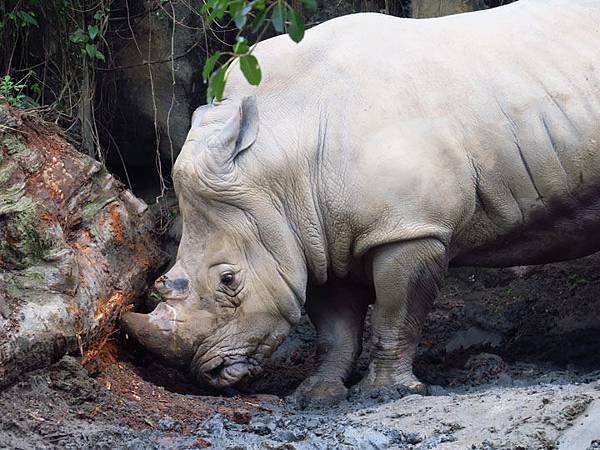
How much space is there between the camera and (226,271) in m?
6.00

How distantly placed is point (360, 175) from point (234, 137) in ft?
2.21

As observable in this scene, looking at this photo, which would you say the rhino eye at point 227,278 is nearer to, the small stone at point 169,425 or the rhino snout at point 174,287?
the rhino snout at point 174,287

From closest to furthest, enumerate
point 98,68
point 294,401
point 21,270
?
point 21,270 → point 294,401 → point 98,68

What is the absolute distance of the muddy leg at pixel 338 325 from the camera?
6.36 metres

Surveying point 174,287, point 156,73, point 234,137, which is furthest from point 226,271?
point 156,73

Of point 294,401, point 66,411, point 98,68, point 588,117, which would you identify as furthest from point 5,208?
point 588,117

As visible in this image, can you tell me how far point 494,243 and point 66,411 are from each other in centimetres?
241

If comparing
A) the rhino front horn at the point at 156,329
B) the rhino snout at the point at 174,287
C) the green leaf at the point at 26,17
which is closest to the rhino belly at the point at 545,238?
the rhino snout at the point at 174,287

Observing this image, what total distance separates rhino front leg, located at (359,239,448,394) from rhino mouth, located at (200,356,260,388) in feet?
1.93

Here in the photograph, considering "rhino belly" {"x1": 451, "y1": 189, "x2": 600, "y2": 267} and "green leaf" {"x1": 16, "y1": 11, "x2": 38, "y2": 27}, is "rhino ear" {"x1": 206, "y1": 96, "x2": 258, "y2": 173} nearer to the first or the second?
"rhino belly" {"x1": 451, "y1": 189, "x2": 600, "y2": 267}

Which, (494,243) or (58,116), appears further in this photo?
(58,116)

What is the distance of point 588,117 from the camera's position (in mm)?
6008

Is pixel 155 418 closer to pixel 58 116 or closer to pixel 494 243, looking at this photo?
pixel 494 243

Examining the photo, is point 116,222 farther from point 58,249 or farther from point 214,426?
point 214,426
